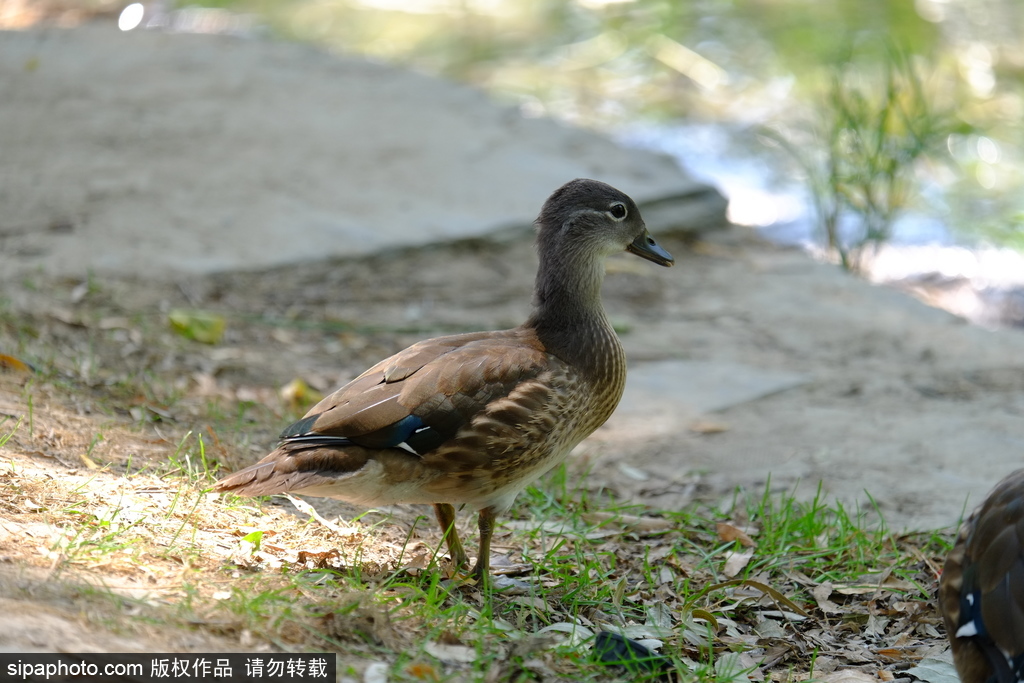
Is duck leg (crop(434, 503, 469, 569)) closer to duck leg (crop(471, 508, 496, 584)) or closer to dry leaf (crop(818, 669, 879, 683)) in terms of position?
duck leg (crop(471, 508, 496, 584))

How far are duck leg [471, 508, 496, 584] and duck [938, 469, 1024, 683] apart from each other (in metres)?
1.27

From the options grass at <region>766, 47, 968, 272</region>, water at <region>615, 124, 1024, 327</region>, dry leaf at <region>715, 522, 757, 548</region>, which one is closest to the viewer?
A: dry leaf at <region>715, 522, 757, 548</region>

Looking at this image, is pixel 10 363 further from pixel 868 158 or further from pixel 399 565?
pixel 868 158

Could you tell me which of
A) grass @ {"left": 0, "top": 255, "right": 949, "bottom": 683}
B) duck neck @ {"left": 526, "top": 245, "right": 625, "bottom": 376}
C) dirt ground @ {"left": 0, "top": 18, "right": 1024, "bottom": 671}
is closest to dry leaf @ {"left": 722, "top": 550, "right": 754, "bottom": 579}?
grass @ {"left": 0, "top": 255, "right": 949, "bottom": 683}

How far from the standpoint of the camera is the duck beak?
12.6 feet

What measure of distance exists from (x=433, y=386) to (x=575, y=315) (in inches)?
25.3

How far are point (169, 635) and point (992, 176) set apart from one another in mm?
8697

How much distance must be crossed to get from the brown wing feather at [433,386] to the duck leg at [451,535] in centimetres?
38

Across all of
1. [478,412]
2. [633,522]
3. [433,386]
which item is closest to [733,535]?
[633,522]

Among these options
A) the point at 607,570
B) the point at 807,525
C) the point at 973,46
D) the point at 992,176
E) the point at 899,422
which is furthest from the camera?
the point at 973,46

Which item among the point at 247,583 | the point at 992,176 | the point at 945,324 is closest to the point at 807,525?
the point at 247,583

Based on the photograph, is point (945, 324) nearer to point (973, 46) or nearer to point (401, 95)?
point (401, 95)

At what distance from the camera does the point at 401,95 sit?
8078 mm

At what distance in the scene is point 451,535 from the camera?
3336 millimetres
